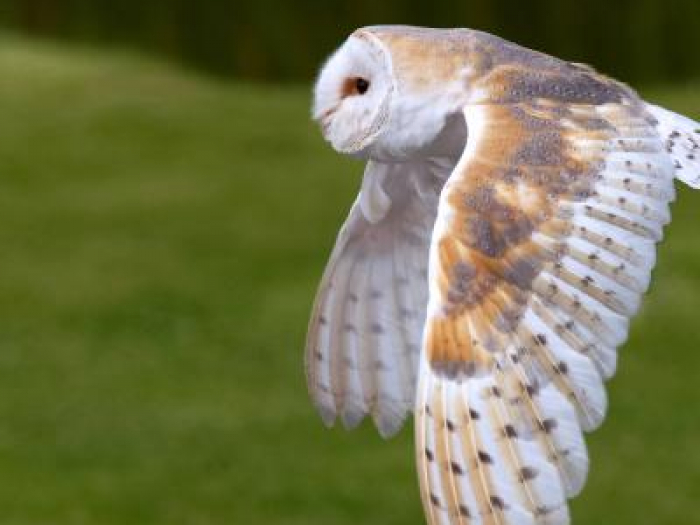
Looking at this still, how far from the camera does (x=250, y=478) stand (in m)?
4.85

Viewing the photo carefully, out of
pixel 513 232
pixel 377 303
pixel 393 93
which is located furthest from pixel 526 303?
pixel 377 303

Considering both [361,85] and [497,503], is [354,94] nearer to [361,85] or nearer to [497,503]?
[361,85]

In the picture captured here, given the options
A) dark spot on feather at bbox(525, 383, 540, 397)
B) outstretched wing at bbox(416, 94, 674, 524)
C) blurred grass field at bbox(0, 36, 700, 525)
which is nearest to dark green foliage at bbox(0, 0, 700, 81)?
blurred grass field at bbox(0, 36, 700, 525)

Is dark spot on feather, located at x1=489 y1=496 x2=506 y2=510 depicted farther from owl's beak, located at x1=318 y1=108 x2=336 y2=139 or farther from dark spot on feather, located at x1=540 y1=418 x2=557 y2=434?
owl's beak, located at x1=318 y1=108 x2=336 y2=139

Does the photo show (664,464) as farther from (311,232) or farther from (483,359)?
(483,359)

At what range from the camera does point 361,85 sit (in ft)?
6.00

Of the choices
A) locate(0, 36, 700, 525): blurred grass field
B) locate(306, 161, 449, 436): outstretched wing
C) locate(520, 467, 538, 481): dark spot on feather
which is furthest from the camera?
locate(0, 36, 700, 525): blurred grass field

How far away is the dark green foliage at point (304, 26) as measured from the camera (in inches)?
376

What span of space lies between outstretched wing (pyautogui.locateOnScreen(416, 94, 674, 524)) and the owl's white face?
111 mm

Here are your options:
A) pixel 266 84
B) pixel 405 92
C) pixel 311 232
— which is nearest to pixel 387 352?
pixel 405 92

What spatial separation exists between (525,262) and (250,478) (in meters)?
3.29

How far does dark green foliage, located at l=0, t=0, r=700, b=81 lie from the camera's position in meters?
9.56

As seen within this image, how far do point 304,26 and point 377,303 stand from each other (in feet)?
25.2

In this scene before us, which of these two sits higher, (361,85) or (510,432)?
(361,85)
